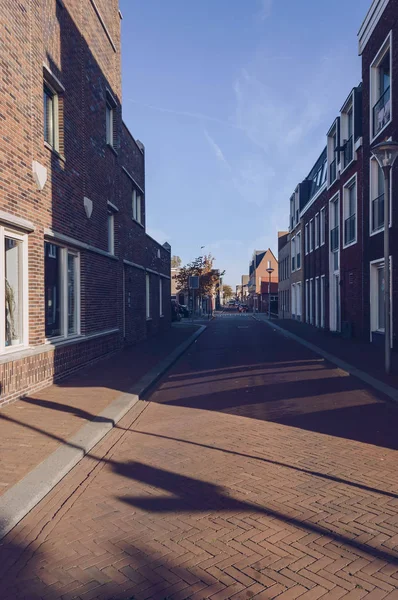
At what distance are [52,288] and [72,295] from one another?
1.27m

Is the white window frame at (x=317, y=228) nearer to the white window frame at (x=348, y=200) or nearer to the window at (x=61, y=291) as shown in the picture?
the white window frame at (x=348, y=200)

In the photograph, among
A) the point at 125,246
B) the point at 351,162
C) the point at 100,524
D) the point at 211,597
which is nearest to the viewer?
the point at 211,597

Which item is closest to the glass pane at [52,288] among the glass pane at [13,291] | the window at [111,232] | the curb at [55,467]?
the glass pane at [13,291]

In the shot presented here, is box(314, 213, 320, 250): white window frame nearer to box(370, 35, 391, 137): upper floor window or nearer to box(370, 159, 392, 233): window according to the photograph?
box(370, 159, 392, 233): window

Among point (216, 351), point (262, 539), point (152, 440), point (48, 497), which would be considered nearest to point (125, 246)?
point (216, 351)

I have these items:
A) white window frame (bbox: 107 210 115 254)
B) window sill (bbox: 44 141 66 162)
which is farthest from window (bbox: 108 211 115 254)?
window sill (bbox: 44 141 66 162)

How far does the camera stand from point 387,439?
6203mm

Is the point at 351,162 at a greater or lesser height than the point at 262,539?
greater

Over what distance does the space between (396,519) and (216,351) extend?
43.1ft

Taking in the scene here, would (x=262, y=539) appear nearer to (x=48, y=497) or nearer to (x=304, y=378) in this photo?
(x=48, y=497)

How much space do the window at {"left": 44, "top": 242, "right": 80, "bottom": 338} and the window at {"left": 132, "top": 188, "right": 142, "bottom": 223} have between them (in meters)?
8.41

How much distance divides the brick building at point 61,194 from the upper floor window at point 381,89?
8.18 meters

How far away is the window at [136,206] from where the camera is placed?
1986 cm

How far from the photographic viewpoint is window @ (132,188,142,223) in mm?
19856
